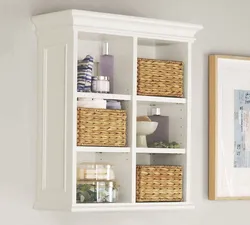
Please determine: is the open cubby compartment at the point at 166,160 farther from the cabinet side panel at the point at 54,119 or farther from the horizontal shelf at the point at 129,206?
the cabinet side panel at the point at 54,119

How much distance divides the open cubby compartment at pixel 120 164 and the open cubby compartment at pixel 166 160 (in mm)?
138

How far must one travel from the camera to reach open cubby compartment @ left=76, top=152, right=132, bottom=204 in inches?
98.3

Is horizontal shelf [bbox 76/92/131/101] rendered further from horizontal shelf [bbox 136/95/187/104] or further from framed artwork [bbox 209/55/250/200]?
framed artwork [bbox 209/55/250/200]

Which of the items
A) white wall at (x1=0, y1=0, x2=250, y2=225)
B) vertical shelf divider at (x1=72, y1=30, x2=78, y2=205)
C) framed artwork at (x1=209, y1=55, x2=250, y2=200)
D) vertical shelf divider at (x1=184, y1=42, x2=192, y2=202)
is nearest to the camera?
vertical shelf divider at (x1=72, y1=30, x2=78, y2=205)

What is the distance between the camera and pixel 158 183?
8.39ft

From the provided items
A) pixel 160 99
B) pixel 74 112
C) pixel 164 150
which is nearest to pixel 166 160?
pixel 164 150

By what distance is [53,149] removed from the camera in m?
2.45

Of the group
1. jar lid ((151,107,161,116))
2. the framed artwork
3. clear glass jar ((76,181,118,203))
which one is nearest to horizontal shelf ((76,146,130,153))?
clear glass jar ((76,181,118,203))

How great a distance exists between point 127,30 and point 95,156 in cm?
45

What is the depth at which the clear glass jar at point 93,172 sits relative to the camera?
2.45 metres

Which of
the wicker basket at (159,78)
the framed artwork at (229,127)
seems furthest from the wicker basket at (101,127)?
the framed artwork at (229,127)

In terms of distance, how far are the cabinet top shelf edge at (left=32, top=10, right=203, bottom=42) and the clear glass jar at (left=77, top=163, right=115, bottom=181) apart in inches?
17.6

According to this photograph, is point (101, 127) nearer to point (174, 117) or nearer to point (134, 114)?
point (134, 114)

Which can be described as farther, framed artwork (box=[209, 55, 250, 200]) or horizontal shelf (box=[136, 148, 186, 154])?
framed artwork (box=[209, 55, 250, 200])
